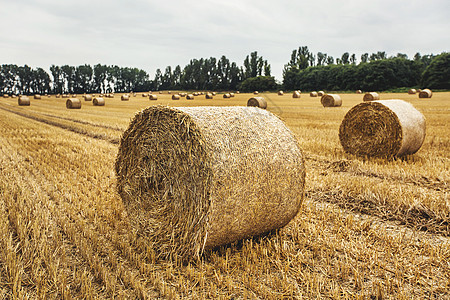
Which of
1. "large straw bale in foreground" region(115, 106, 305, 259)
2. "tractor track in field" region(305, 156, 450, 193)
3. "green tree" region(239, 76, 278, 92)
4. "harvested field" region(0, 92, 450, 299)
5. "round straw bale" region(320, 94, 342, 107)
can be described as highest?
"green tree" region(239, 76, 278, 92)

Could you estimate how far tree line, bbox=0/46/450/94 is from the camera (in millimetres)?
63438

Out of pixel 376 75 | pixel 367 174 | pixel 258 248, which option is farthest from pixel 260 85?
pixel 258 248

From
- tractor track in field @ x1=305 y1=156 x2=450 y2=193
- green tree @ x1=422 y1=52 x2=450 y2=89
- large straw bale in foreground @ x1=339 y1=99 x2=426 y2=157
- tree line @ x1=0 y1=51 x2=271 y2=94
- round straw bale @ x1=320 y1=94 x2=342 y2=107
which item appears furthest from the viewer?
tree line @ x1=0 y1=51 x2=271 y2=94

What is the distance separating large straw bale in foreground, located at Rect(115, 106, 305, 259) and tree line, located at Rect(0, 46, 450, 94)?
44.4 metres

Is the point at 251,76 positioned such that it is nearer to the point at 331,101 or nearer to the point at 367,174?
the point at 331,101

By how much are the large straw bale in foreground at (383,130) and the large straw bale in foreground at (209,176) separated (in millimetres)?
4870

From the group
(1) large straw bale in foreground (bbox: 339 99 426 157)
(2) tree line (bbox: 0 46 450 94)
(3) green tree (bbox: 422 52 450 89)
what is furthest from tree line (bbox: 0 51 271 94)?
(1) large straw bale in foreground (bbox: 339 99 426 157)

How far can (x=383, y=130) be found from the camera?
8.37 metres

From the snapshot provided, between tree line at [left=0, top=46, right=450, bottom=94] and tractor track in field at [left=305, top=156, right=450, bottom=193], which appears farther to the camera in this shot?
tree line at [left=0, top=46, right=450, bottom=94]

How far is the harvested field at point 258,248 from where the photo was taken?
3.18 meters

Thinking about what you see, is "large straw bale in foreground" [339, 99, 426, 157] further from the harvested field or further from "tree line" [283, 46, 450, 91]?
"tree line" [283, 46, 450, 91]

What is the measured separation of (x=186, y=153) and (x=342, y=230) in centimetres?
230

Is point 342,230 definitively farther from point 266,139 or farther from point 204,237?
point 204,237

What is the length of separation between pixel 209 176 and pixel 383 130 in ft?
20.8
